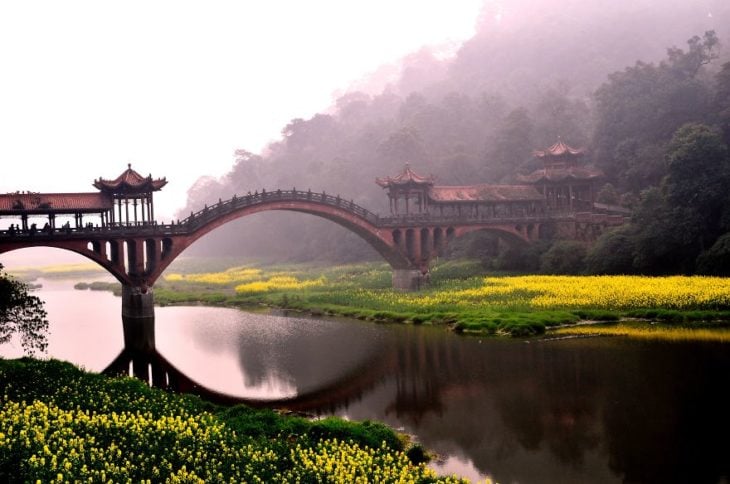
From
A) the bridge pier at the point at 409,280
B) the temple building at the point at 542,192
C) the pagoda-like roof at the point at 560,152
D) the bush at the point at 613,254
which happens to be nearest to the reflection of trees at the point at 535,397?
the bush at the point at 613,254

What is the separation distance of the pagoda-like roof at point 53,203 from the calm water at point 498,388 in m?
8.29

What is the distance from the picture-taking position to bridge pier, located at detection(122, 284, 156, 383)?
39.2 m

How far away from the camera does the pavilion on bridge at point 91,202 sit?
1719 inches

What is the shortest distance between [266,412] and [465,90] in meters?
110

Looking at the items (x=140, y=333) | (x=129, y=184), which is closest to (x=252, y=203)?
(x=129, y=184)

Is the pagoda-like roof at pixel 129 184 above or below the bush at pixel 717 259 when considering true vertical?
above

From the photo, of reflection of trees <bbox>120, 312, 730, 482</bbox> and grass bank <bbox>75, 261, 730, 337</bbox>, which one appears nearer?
reflection of trees <bbox>120, 312, 730, 482</bbox>

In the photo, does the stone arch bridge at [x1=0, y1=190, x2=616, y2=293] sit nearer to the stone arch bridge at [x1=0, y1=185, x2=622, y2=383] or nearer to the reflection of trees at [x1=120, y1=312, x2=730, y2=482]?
the stone arch bridge at [x1=0, y1=185, x2=622, y2=383]

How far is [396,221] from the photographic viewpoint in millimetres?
59469

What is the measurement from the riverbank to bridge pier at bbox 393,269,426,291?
36550 millimetres

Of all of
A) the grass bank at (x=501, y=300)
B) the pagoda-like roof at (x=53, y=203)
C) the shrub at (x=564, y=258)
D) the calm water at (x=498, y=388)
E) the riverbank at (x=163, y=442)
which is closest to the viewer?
the riverbank at (x=163, y=442)

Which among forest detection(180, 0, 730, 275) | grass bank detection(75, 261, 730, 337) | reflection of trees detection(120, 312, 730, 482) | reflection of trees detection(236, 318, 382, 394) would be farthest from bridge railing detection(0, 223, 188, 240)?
forest detection(180, 0, 730, 275)

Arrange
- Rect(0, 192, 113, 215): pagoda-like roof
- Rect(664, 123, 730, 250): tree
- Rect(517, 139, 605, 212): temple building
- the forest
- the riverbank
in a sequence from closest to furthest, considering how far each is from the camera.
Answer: the riverbank → Rect(0, 192, 113, 215): pagoda-like roof → Rect(664, 123, 730, 250): tree → the forest → Rect(517, 139, 605, 212): temple building

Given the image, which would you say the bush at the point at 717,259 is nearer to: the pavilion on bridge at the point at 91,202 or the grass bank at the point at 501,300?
the grass bank at the point at 501,300
